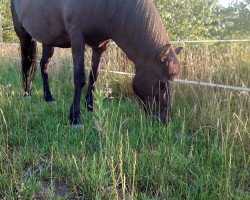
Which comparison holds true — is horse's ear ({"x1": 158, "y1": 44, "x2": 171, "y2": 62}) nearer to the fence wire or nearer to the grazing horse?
the grazing horse

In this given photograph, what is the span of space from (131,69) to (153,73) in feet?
7.26

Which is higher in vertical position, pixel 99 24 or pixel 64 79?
pixel 99 24

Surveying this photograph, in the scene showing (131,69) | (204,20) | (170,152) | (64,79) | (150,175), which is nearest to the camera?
(150,175)

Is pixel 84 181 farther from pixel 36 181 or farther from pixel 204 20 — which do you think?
pixel 204 20

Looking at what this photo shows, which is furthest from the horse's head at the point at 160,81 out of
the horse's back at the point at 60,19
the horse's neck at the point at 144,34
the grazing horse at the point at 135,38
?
the horse's back at the point at 60,19

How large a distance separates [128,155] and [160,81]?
4.57 feet

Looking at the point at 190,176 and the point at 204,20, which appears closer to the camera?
the point at 190,176

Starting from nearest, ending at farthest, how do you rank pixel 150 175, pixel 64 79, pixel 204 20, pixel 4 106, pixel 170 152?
1. pixel 150 175
2. pixel 170 152
3. pixel 4 106
4. pixel 64 79
5. pixel 204 20

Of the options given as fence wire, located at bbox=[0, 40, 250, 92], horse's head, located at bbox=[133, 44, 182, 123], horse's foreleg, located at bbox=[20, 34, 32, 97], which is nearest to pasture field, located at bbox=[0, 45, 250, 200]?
fence wire, located at bbox=[0, 40, 250, 92]

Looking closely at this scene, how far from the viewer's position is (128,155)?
235cm

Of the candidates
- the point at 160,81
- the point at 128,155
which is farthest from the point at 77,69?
the point at 128,155

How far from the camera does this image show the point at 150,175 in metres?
2.06

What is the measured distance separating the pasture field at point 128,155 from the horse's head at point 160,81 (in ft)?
0.71

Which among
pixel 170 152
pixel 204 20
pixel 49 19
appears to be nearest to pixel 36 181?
pixel 170 152
